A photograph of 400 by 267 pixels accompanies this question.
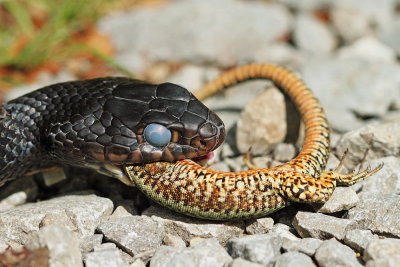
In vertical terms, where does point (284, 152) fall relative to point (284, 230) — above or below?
above

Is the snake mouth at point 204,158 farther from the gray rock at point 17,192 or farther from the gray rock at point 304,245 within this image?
the gray rock at point 17,192

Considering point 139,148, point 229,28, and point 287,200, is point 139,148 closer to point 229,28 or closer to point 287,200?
point 287,200

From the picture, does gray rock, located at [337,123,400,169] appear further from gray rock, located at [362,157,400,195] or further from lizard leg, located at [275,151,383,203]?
lizard leg, located at [275,151,383,203]

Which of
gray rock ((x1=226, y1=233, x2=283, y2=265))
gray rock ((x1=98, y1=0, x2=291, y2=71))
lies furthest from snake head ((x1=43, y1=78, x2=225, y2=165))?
gray rock ((x1=98, y1=0, x2=291, y2=71))

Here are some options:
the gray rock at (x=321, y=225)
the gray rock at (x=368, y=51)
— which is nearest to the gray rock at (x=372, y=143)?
the gray rock at (x=321, y=225)

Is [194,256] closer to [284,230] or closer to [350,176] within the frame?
[284,230]

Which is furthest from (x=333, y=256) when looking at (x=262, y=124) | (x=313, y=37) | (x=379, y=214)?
(x=313, y=37)

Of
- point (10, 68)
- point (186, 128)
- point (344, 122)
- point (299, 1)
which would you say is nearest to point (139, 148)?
point (186, 128)
